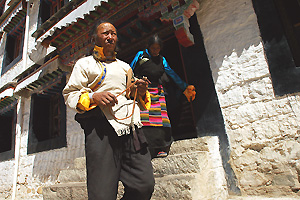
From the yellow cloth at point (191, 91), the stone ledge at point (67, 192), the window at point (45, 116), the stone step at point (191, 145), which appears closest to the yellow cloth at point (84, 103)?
the stone ledge at point (67, 192)

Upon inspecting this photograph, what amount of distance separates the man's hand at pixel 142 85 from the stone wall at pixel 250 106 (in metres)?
1.78

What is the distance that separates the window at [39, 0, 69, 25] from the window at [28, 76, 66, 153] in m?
2.72

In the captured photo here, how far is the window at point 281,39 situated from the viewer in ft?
8.61

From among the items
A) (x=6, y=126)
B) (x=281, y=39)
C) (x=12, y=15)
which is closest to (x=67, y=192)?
(x=281, y=39)

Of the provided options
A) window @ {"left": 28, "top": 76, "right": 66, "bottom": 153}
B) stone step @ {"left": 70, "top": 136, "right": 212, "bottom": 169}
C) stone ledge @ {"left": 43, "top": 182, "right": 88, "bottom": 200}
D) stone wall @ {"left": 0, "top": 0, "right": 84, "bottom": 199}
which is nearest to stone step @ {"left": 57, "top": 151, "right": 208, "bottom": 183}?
stone step @ {"left": 70, "top": 136, "right": 212, "bottom": 169}

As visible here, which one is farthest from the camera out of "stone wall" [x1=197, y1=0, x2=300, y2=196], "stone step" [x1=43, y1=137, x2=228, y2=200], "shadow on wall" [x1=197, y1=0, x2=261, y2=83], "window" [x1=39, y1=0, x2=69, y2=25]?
"window" [x1=39, y1=0, x2=69, y2=25]

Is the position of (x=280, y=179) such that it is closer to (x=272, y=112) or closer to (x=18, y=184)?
(x=272, y=112)

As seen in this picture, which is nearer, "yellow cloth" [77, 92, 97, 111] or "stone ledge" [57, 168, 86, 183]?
"yellow cloth" [77, 92, 97, 111]

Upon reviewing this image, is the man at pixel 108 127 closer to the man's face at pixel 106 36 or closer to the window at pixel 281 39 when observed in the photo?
the man's face at pixel 106 36

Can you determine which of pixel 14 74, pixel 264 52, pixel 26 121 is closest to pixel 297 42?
pixel 264 52

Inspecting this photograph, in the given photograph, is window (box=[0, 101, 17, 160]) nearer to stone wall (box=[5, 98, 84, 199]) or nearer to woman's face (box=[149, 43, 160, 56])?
stone wall (box=[5, 98, 84, 199])

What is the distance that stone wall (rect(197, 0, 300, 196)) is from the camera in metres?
2.50

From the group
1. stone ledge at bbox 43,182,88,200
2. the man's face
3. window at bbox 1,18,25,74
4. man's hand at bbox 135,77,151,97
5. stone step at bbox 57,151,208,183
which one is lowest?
stone ledge at bbox 43,182,88,200

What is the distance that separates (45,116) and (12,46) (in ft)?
15.4
